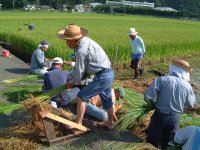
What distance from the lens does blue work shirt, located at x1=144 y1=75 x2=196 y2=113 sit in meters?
4.75

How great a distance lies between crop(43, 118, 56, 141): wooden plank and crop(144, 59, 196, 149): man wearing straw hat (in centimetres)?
136

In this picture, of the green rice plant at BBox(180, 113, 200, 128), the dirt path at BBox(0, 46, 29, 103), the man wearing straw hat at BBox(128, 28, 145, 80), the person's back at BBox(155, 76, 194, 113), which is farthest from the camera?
the man wearing straw hat at BBox(128, 28, 145, 80)

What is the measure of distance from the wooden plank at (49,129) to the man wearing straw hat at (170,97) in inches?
53.5

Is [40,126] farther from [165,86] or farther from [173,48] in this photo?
[173,48]

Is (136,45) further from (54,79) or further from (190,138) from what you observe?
(190,138)

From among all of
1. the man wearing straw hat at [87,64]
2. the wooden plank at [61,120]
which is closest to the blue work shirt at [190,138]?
the man wearing straw hat at [87,64]

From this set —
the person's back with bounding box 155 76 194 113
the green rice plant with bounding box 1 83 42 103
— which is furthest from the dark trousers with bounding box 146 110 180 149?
the green rice plant with bounding box 1 83 42 103

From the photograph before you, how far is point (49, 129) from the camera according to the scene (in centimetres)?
497

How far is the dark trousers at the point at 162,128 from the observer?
4.93 meters

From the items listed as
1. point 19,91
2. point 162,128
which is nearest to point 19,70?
point 19,91

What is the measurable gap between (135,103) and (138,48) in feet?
15.5

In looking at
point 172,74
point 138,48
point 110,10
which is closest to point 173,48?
point 138,48

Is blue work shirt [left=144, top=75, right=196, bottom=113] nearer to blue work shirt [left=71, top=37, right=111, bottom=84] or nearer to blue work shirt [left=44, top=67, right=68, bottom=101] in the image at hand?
blue work shirt [left=71, top=37, right=111, bottom=84]

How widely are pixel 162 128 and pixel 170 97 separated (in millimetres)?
→ 476
